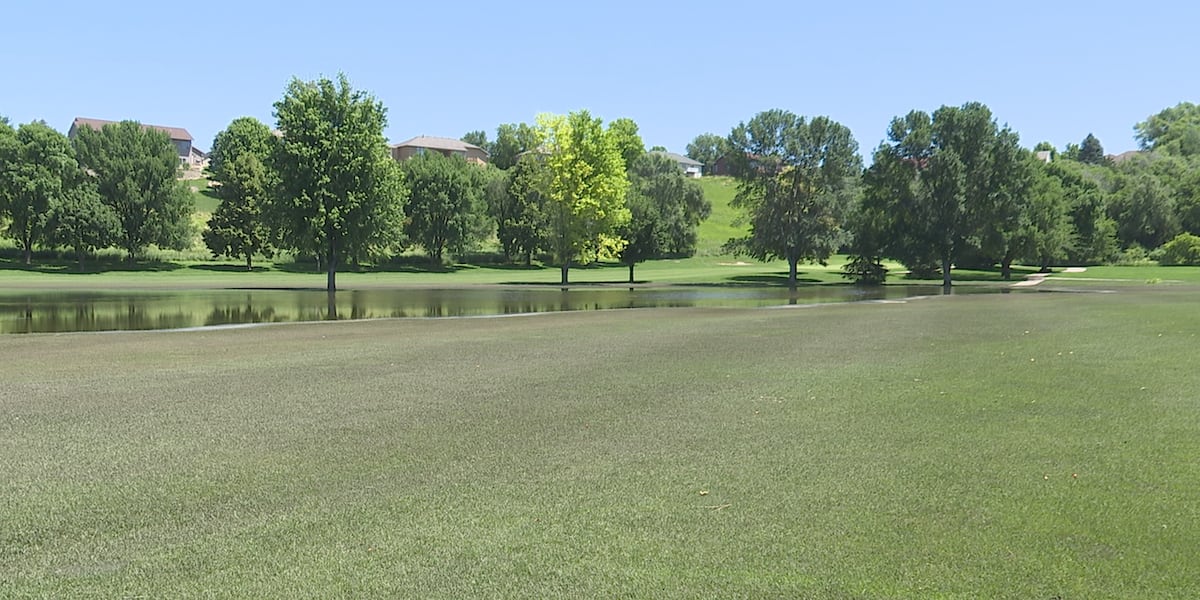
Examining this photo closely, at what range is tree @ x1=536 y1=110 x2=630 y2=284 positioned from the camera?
70.4m

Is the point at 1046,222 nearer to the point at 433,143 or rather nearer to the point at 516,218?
the point at 516,218

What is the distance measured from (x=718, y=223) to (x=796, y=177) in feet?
242

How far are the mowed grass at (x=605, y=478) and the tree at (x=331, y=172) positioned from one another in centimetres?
4010

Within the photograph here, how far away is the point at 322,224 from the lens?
54.3m

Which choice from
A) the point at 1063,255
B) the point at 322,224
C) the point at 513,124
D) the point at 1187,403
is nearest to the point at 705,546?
the point at 1187,403

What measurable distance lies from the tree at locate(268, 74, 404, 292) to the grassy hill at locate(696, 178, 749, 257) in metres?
58.2

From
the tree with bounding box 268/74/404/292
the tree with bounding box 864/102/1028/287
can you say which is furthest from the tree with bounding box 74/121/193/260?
the tree with bounding box 864/102/1028/287

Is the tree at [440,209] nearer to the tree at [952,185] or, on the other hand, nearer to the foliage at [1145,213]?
the tree at [952,185]

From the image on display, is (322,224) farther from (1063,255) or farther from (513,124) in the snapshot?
(513,124)

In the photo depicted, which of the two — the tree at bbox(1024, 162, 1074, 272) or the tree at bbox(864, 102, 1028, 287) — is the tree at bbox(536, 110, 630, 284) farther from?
the tree at bbox(1024, 162, 1074, 272)

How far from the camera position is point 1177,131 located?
17962 cm

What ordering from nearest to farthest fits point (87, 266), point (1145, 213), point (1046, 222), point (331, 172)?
1. point (331, 172)
2. point (1046, 222)
3. point (87, 266)
4. point (1145, 213)

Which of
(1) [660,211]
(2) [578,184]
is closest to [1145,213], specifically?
(1) [660,211]

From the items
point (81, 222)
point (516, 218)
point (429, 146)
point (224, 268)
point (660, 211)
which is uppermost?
point (429, 146)
